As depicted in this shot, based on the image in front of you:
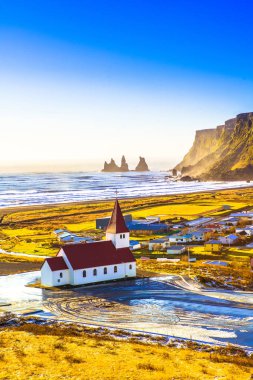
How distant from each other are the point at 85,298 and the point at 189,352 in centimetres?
1441

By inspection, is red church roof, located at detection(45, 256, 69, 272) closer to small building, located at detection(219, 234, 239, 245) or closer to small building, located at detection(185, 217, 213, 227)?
small building, located at detection(219, 234, 239, 245)

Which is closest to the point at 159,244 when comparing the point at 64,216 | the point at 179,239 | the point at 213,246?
the point at 179,239

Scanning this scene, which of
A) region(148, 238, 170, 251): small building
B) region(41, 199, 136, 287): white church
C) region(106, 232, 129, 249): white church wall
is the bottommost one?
region(148, 238, 170, 251): small building

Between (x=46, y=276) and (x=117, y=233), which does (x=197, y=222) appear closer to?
(x=117, y=233)

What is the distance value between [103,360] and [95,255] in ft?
68.5

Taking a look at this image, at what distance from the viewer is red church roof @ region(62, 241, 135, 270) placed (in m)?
43.1

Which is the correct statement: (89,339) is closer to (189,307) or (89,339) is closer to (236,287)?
(189,307)

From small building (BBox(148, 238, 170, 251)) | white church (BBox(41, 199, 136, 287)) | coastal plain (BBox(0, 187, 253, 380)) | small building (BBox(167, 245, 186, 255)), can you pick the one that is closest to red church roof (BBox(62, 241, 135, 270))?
white church (BBox(41, 199, 136, 287))

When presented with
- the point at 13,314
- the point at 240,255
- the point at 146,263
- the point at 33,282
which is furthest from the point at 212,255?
the point at 13,314

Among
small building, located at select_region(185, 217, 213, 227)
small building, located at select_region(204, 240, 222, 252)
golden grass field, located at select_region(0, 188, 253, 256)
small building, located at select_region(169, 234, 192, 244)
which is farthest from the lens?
small building, located at select_region(185, 217, 213, 227)

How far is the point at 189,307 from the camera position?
116 ft

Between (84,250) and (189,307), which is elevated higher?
(84,250)

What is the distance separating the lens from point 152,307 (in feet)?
116

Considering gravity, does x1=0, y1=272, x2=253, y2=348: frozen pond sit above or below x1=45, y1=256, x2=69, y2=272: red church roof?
below
